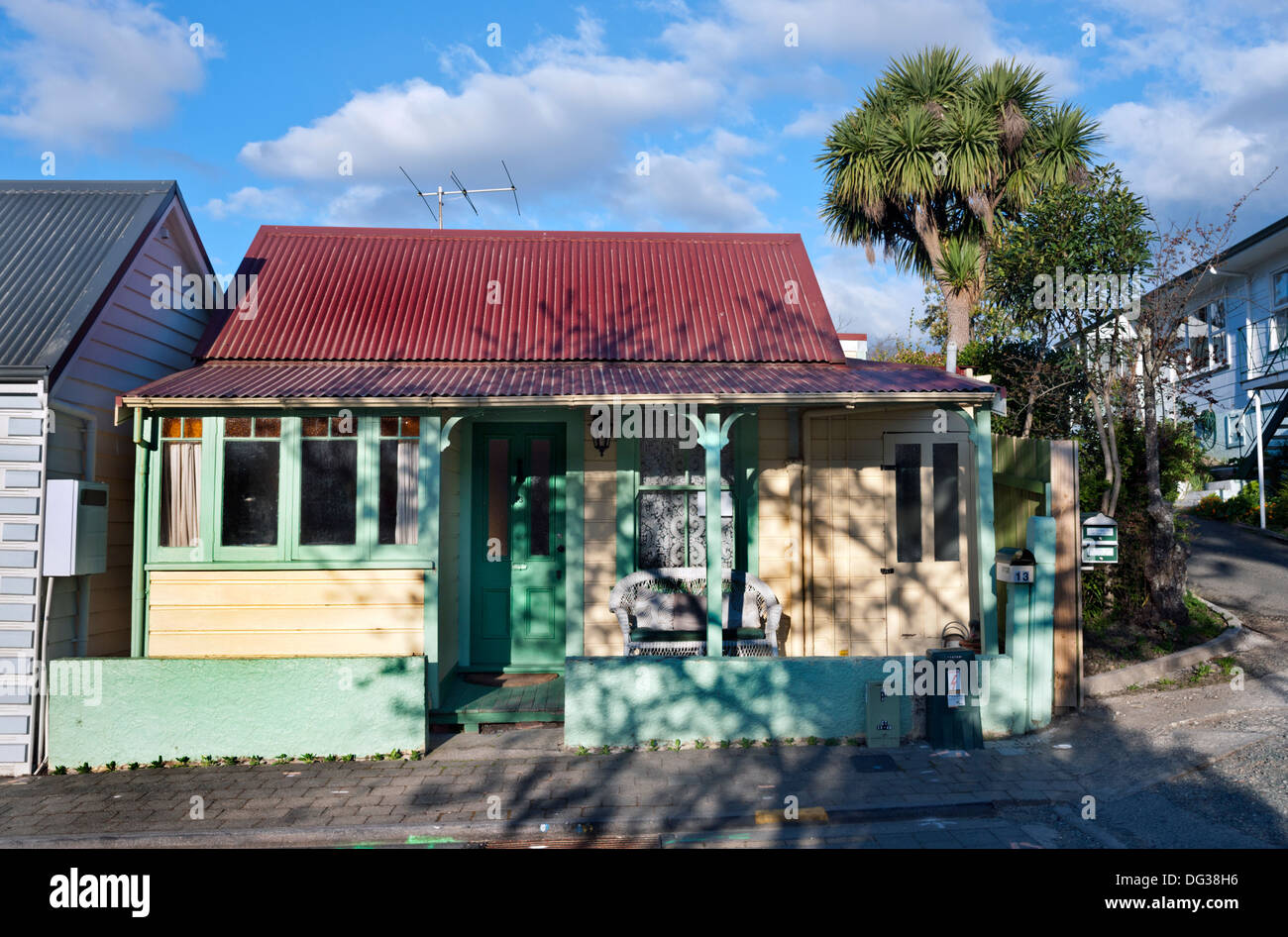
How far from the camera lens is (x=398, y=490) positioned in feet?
22.9

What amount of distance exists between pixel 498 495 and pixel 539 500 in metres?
0.43

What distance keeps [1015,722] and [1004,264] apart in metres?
6.20

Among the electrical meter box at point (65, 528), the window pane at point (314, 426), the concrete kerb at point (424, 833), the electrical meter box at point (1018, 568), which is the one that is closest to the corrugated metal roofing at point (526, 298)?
the window pane at point (314, 426)

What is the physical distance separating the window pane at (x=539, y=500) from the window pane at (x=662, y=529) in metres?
1.04

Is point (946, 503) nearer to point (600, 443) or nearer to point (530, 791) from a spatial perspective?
point (600, 443)

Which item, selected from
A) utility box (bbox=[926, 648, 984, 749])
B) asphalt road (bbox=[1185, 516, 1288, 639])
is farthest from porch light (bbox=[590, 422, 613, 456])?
asphalt road (bbox=[1185, 516, 1288, 639])

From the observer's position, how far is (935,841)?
15.5ft

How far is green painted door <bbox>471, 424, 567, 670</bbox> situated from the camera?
8.12 m

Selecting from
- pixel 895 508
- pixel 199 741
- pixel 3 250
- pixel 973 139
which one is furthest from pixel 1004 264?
pixel 3 250

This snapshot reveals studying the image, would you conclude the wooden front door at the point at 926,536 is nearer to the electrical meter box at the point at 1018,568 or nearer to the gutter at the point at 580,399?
the electrical meter box at the point at 1018,568

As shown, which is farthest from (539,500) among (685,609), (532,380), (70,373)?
(70,373)

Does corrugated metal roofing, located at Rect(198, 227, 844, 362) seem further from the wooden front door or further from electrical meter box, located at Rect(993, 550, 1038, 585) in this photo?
electrical meter box, located at Rect(993, 550, 1038, 585)

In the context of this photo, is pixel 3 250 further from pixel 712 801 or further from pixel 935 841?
pixel 935 841

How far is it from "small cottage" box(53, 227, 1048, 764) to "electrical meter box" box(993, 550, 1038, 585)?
168 millimetres
